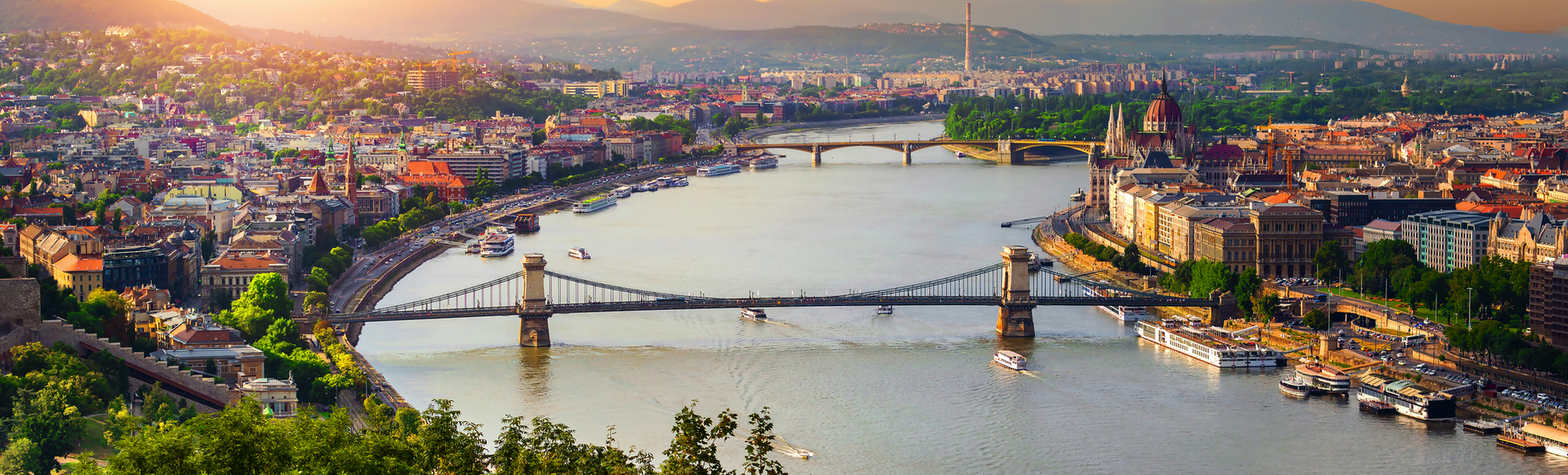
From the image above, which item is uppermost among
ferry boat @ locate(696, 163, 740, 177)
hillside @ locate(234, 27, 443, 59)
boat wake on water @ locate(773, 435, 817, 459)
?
hillside @ locate(234, 27, 443, 59)

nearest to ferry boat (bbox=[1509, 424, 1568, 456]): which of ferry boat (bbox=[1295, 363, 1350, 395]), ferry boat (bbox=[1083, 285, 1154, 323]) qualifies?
ferry boat (bbox=[1295, 363, 1350, 395])

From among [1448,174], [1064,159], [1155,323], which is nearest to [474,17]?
[1064,159]

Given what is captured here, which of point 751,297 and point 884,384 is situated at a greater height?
point 751,297

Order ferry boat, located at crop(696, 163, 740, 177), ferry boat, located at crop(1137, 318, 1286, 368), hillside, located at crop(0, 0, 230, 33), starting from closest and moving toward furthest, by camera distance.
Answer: ferry boat, located at crop(1137, 318, 1286, 368) < ferry boat, located at crop(696, 163, 740, 177) < hillside, located at crop(0, 0, 230, 33)

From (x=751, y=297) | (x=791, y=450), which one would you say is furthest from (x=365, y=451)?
(x=751, y=297)

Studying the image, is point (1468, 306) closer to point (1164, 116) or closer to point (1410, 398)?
point (1410, 398)

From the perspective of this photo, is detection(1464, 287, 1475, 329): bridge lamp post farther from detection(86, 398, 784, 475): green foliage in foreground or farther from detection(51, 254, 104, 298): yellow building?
detection(51, 254, 104, 298): yellow building

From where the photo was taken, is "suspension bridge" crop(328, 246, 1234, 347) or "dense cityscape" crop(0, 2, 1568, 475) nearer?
"dense cityscape" crop(0, 2, 1568, 475)
